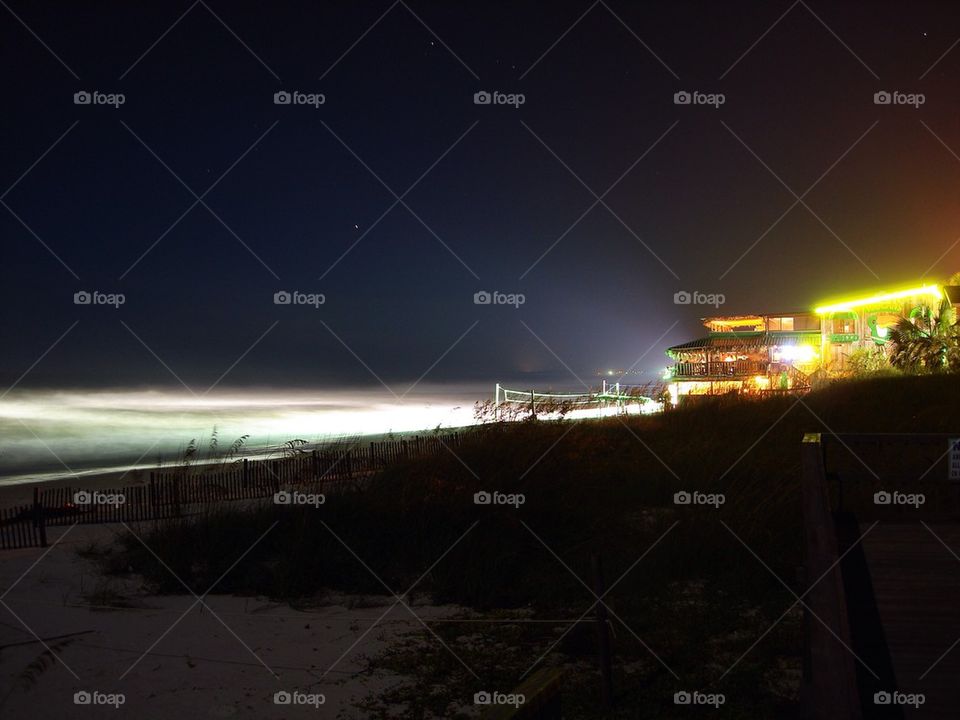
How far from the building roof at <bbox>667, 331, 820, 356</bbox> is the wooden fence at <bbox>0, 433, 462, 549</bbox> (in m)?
19.7

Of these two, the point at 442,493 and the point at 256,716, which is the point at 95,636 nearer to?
the point at 256,716

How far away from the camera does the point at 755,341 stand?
3344 centimetres

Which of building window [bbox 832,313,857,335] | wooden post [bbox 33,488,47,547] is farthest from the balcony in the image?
wooden post [bbox 33,488,47,547]

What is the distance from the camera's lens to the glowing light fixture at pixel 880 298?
27.5 m

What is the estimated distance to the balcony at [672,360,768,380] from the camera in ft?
99.9

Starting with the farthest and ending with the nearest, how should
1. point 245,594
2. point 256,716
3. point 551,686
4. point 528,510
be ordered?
1. point 528,510
2. point 245,594
3. point 256,716
4. point 551,686

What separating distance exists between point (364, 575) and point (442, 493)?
195 centimetres

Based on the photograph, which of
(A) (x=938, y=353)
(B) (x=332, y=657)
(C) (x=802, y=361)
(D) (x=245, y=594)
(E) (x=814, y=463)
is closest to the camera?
(E) (x=814, y=463)

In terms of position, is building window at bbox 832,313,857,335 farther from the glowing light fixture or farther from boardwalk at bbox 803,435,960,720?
boardwalk at bbox 803,435,960,720

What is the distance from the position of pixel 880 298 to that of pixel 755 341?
5.24 m

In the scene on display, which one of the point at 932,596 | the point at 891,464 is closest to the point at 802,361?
the point at 891,464

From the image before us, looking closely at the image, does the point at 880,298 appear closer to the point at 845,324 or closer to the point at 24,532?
the point at 845,324

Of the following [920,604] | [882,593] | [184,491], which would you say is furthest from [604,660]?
[184,491]

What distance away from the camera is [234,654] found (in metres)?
7.57
